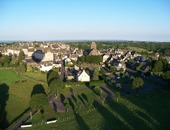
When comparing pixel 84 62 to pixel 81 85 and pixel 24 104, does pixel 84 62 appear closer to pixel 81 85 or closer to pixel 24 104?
pixel 81 85

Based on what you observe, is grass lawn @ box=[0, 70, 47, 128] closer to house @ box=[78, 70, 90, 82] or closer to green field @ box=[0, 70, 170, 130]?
green field @ box=[0, 70, 170, 130]

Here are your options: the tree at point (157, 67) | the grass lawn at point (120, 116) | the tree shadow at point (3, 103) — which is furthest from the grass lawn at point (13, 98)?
the tree at point (157, 67)

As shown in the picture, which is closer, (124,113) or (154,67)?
(124,113)

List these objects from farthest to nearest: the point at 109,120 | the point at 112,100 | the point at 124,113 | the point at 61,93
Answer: the point at 61,93 < the point at 112,100 < the point at 124,113 < the point at 109,120

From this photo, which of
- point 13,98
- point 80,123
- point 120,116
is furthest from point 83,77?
A: point 80,123

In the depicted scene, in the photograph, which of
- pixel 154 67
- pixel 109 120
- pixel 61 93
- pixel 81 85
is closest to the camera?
pixel 109 120

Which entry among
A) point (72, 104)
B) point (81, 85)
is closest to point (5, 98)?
point (72, 104)

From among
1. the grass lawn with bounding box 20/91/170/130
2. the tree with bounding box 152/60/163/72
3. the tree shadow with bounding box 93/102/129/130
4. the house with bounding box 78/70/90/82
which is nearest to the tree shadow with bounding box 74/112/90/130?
the grass lawn with bounding box 20/91/170/130

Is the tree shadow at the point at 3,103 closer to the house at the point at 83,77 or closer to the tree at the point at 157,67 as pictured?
the house at the point at 83,77
